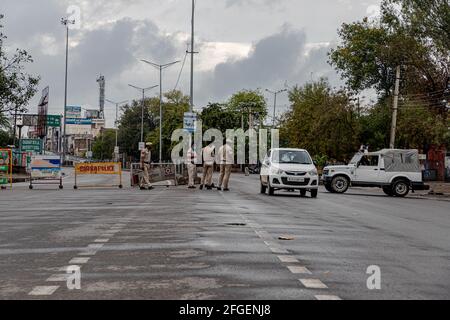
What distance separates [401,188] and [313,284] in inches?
1040

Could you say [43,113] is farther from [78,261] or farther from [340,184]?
[78,261]

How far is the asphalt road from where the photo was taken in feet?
19.3

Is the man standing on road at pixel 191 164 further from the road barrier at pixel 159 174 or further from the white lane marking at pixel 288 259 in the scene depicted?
the white lane marking at pixel 288 259

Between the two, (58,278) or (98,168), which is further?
(98,168)

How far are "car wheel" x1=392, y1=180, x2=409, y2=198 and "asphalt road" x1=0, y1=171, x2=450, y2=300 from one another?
1727 centimetres

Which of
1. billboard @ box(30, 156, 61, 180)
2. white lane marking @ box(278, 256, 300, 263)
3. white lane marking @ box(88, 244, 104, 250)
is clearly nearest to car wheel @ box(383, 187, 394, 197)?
billboard @ box(30, 156, 61, 180)

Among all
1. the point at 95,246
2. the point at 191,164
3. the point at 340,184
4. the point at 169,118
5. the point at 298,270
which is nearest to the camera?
the point at 298,270

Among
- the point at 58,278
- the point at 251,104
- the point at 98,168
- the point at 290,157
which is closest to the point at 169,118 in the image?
the point at 251,104

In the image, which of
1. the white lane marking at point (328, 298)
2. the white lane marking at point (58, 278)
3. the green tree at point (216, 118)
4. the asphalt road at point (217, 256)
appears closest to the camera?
the white lane marking at point (328, 298)

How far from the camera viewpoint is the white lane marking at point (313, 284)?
19.7ft

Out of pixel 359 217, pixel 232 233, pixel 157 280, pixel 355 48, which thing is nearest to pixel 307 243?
pixel 232 233

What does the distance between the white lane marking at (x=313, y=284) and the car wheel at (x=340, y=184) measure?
84.1 ft

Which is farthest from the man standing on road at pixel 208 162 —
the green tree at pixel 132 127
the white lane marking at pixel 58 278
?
the green tree at pixel 132 127

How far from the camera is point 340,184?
3170 cm
